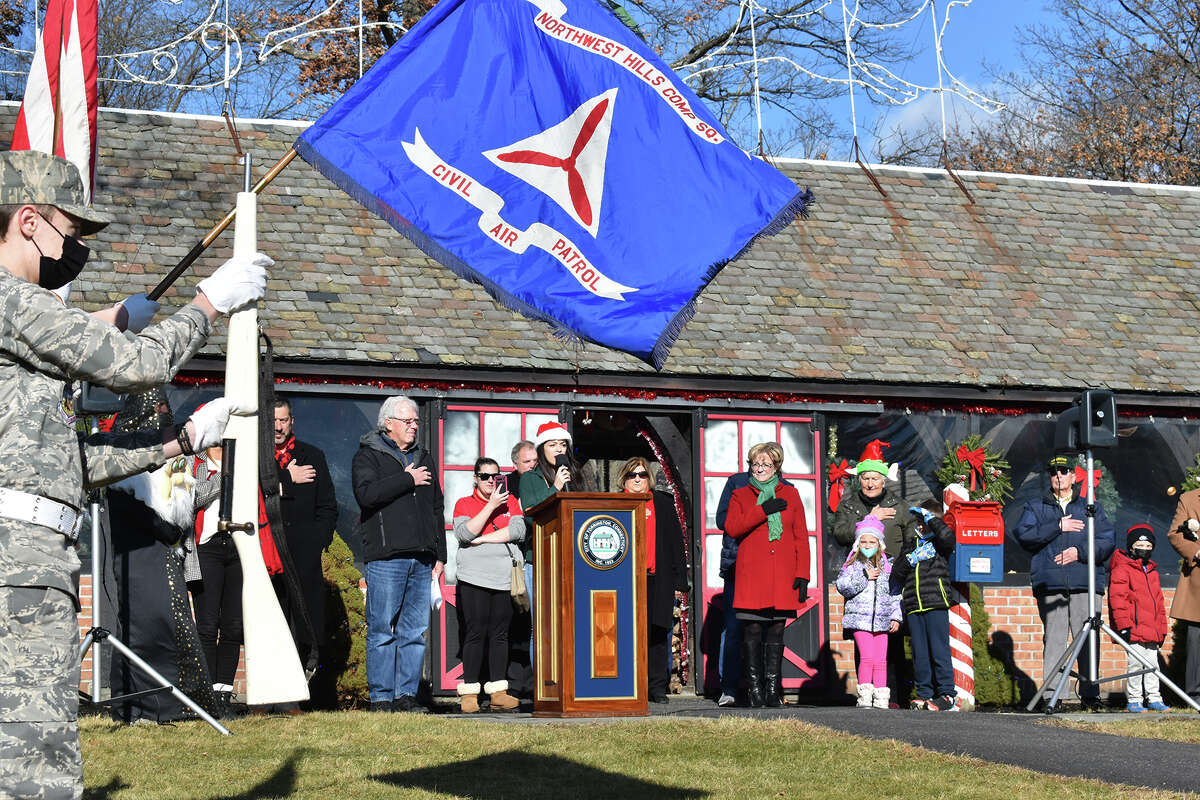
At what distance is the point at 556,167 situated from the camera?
686 cm

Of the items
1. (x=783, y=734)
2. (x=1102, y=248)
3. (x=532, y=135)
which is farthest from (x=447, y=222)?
(x=1102, y=248)

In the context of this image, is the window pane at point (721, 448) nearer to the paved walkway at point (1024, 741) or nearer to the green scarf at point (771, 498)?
the green scarf at point (771, 498)

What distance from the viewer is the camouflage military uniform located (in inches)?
175

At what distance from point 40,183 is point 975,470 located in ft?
41.2

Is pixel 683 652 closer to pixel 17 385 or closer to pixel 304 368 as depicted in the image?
pixel 304 368

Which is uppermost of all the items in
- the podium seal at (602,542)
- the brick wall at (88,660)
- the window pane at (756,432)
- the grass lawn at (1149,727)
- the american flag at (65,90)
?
the american flag at (65,90)

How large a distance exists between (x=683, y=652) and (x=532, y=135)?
31.3 feet

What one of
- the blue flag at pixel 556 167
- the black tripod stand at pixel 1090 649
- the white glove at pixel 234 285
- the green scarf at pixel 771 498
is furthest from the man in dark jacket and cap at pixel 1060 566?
the white glove at pixel 234 285

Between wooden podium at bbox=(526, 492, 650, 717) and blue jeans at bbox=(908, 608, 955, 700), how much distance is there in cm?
290

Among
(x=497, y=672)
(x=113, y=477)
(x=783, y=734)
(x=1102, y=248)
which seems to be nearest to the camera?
(x=113, y=477)

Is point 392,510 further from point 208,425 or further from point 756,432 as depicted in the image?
point 208,425

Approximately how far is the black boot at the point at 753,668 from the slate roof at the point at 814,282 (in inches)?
137

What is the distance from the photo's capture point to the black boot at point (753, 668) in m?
12.2

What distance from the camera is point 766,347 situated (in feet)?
51.9
